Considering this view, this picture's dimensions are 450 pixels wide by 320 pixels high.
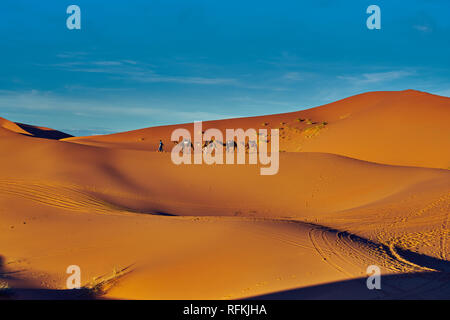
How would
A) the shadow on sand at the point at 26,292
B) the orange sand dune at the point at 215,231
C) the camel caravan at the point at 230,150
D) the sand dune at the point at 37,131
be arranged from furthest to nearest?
1. the sand dune at the point at 37,131
2. the camel caravan at the point at 230,150
3. the orange sand dune at the point at 215,231
4. the shadow on sand at the point at 26,292

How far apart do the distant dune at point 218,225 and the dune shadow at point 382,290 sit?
0.03 meters

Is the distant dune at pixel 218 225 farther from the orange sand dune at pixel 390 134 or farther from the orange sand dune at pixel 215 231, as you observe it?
the orange sand dune at pixel 390 134

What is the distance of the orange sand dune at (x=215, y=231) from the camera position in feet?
20.7

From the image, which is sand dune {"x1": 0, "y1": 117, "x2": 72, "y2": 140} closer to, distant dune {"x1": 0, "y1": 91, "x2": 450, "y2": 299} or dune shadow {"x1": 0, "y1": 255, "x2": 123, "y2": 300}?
distant dune {"x1": 0, "y1": 91, "x2": 450, "y2": 299}

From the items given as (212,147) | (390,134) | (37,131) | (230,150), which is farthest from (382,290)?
(37,131)

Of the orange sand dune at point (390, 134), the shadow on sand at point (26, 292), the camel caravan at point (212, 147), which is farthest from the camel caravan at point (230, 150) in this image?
the shadow on sand at point (26, 292)

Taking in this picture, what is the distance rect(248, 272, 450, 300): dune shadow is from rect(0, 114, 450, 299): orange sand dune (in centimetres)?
3

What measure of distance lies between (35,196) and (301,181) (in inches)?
463

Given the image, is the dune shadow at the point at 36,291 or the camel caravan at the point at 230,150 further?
the camel caravan at the point at 230,150

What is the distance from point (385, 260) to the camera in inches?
280

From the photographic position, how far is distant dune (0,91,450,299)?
6.37 meters

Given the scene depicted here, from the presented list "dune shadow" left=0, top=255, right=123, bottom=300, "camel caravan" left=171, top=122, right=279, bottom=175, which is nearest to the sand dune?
"camel caravan" left=171, top=122, right=279, bottom=175
